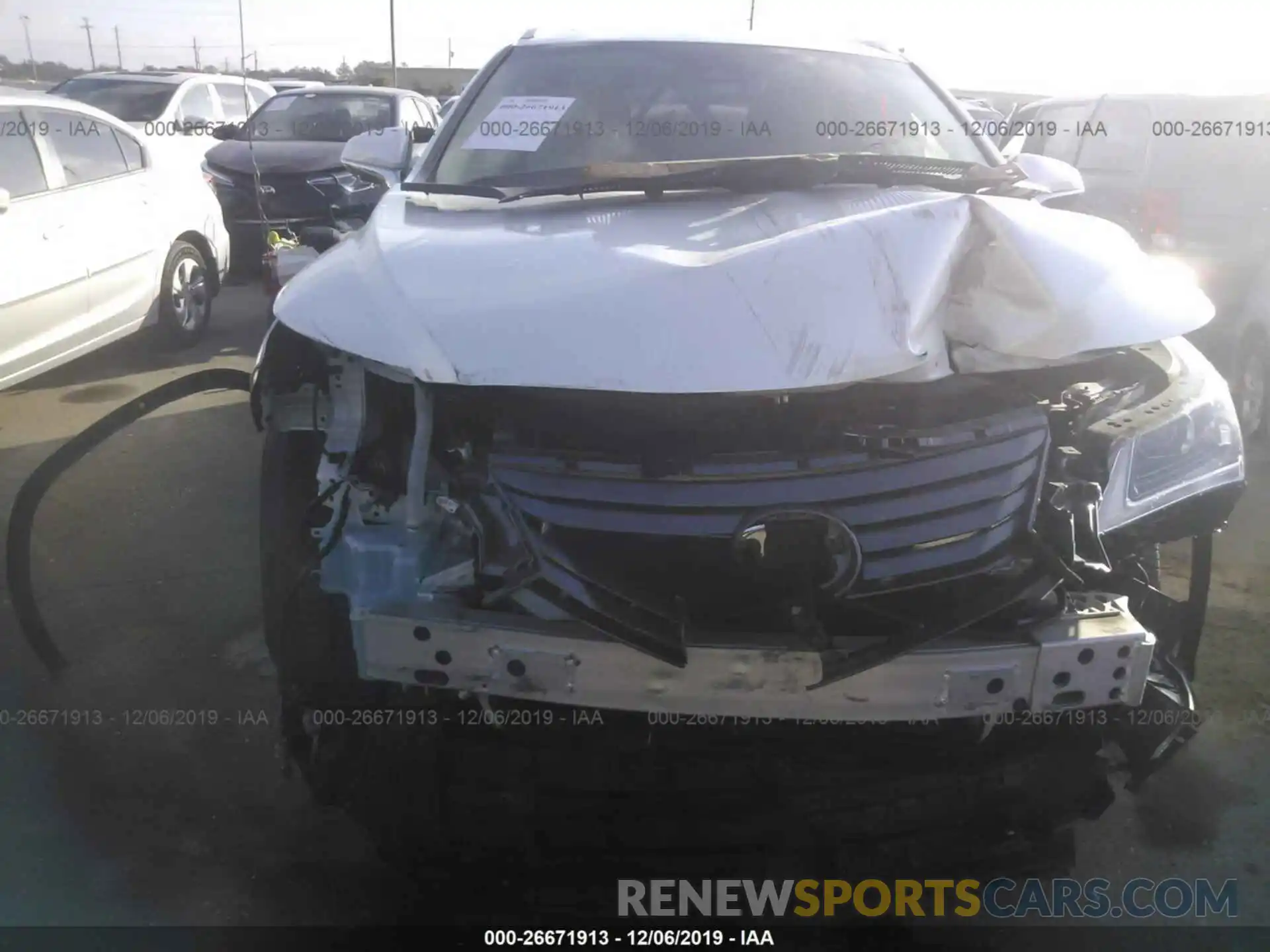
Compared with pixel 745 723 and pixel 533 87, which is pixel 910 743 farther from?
pixel 533 87

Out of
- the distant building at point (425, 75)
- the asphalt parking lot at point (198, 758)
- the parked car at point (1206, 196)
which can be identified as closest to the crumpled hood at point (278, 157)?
the asphalt parking lot at point (198, 758)

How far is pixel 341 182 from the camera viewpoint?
8297 mm

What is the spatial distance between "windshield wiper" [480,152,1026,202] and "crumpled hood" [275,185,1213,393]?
36 centimetres

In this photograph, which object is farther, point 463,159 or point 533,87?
point 533,87

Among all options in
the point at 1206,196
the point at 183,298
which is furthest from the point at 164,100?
the point at 1206,196

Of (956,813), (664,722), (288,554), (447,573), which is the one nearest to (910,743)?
(956,813)

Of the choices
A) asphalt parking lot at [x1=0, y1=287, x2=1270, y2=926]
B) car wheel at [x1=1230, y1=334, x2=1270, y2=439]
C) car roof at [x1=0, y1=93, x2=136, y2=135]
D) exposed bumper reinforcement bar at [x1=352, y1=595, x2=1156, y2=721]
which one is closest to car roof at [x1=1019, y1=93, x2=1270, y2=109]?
car wheel at [x1=1230, y1=334, x2=1270, y2=439]

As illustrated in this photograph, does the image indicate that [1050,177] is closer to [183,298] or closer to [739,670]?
[739,670]

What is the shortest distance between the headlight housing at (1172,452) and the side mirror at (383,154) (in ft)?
7.49

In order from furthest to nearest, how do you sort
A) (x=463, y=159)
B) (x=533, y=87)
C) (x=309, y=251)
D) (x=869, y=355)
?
(x=309, y=251)
(x=533, y=87)
(x=463, y=159)
(x=869, y=355)

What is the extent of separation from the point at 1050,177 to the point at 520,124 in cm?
157

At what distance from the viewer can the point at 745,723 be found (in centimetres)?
191

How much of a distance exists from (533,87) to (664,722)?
217cm

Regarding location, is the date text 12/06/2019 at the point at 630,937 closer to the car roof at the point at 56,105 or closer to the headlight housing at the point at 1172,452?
the headlight housing at the point at 1172,452
